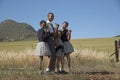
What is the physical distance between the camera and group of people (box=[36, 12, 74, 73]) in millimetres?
9867

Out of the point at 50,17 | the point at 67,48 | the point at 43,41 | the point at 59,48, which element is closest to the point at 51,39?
the point at 43,41

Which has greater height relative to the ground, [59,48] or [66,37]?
[66,37]

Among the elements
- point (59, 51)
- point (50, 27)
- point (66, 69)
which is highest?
point (50, 27)

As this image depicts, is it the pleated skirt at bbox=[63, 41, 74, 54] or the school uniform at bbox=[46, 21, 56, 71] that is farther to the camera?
the pleated skirt at bbox=[63, 41, 74, 54]

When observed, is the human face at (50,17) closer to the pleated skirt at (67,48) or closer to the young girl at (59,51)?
the young girl at (59,51)

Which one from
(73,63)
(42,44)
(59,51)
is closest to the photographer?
(42,44)

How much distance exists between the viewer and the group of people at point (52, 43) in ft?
32.4

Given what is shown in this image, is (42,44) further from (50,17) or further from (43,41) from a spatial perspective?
(50,17)

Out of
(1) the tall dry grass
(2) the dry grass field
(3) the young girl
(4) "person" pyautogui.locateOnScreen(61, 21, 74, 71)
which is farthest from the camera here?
(1) the tall dry grass

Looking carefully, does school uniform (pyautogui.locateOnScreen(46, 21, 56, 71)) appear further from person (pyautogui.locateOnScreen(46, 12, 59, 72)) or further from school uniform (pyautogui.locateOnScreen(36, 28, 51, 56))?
school uniform (pyautogui.locateOnScreen(36, 28, 51, 56))

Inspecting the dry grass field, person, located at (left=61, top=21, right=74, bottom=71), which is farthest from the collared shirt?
the dry grass field

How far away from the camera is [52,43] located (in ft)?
33.1

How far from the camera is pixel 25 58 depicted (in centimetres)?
1587

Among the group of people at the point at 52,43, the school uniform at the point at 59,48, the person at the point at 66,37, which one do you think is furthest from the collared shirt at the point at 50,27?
the person at the point at 66,37
